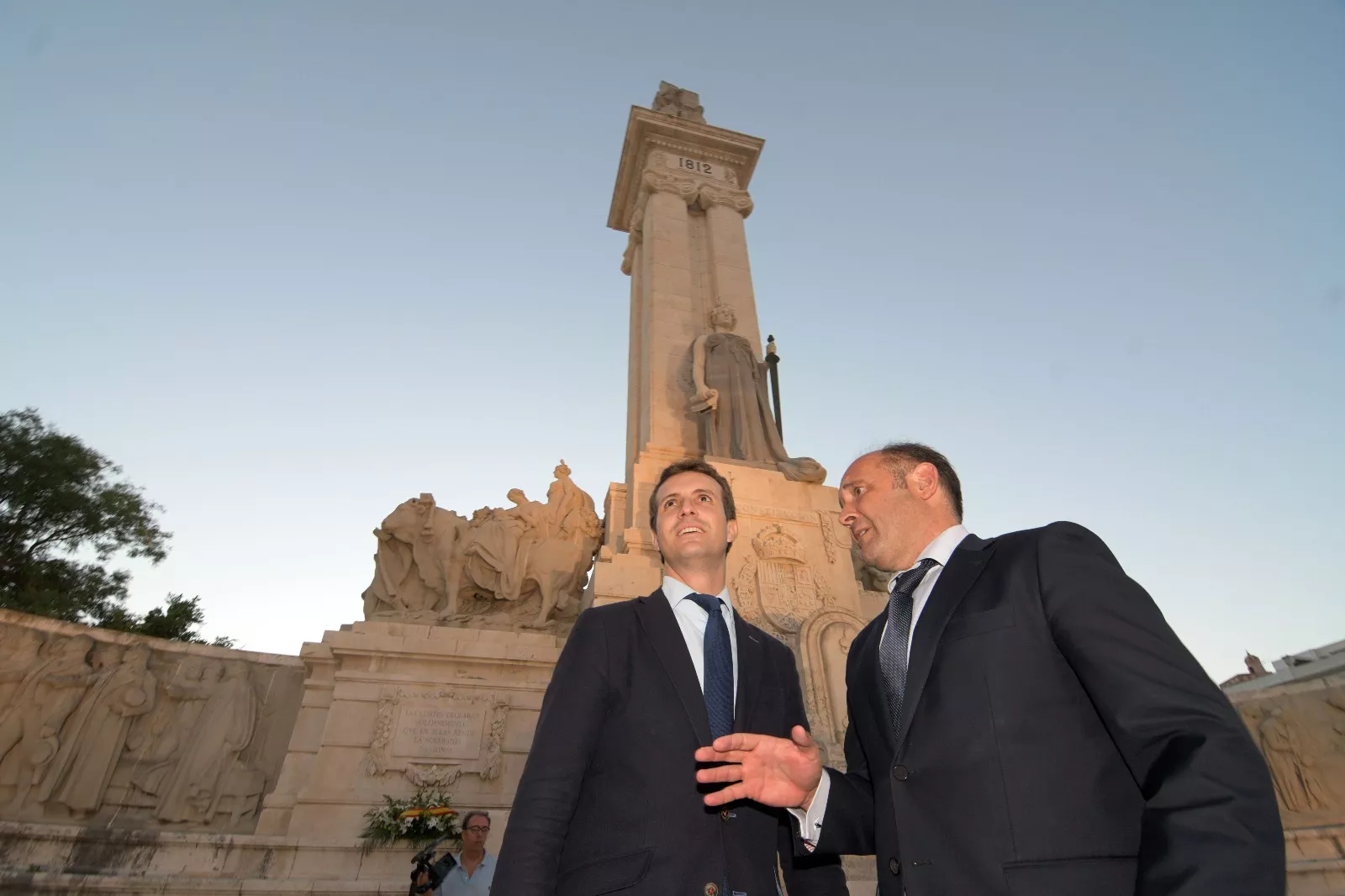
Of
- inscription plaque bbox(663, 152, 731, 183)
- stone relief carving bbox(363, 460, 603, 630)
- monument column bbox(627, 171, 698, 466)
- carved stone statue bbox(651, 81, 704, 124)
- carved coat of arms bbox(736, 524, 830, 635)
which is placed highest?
carved stone statue bbox(651, 81, 704, 124)

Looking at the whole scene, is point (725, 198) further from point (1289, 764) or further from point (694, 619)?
point (694, 619)

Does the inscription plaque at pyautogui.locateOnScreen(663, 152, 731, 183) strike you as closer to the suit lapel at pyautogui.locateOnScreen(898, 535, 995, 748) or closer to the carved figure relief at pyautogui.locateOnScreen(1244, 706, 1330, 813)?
the carved figure relief at pyautogui.locateOnScreen(1244, 706, 1330, 813)

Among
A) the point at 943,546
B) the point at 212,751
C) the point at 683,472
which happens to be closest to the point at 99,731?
the point at 212,751

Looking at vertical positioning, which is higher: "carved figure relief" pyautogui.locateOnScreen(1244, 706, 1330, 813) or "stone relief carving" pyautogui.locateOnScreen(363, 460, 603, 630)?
"stone relief carving" pyautogui.locateOnScreen(363, 460, 603, 630)

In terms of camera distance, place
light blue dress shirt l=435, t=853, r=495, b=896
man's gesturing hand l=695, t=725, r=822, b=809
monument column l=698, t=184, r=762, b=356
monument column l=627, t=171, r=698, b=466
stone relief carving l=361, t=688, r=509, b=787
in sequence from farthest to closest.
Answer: monument column l=698, t=184, r=762, b=356
monument column l=627, t=171, r=698, b=466
stone relief carving l=361, t=688, r=509, b=787
light blue dress shirt l=435, t=853, r=495, b=896
man's gesturing hand l=695, t=725, r=822, b=809

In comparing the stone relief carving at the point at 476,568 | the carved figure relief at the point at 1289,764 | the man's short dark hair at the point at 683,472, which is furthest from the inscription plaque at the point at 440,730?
the carved figure relief at the point at 1289,764

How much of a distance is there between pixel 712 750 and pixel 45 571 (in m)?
20.1

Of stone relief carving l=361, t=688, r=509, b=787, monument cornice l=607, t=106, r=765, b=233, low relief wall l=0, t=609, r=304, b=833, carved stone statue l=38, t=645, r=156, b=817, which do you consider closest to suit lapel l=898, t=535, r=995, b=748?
stone relief carving l=361, t=688, r=509, b=787

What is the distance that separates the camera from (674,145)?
14.5 metres

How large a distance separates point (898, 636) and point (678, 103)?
16058mm

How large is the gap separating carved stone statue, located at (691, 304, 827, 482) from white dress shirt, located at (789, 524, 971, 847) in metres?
6.37

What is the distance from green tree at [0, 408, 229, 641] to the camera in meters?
15.1

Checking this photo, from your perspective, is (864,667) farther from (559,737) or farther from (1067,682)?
(559,737)

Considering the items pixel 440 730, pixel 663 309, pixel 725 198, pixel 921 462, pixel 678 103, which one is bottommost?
pixel 921 462
